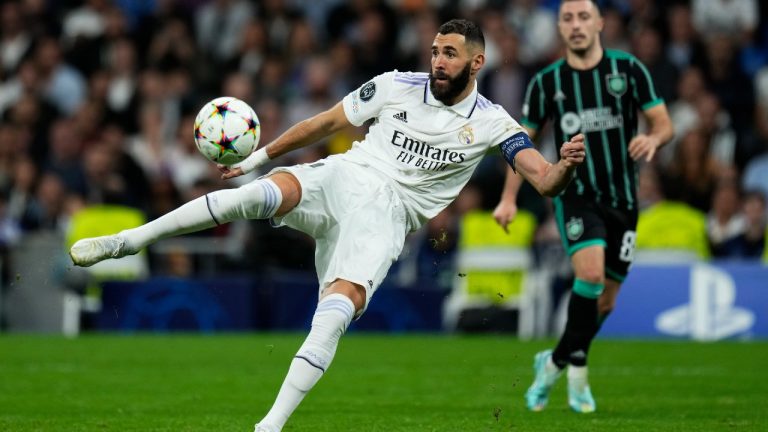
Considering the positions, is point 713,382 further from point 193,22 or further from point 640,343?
point 193,22

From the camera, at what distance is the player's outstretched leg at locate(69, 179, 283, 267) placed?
7398 millimetres

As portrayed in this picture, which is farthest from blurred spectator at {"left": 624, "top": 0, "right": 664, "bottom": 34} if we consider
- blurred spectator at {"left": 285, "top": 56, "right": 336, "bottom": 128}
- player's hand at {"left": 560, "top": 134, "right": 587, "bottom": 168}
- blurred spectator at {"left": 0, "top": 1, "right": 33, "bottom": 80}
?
player's hand at {"left": 560, "top": 134, "right": 587, "bottom": 168}

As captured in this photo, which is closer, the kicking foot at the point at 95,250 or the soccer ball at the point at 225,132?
the kicking foot at the point at 95,250

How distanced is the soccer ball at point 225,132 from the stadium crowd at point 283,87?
849cm

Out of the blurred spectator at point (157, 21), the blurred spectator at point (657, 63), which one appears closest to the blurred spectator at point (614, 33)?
the blurred spectator at point (657, 63)

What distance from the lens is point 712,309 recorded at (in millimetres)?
16062

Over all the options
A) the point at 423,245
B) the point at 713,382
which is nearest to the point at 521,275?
the point at 423,245

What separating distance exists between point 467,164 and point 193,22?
14107mm

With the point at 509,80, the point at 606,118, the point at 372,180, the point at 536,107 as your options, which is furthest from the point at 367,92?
the point at 509,80

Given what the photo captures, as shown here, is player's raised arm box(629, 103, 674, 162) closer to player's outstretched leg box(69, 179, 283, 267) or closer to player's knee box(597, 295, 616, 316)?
player's knee box(597, 295, 616, 316)

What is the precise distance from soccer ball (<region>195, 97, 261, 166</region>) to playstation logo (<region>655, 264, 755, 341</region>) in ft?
30.3

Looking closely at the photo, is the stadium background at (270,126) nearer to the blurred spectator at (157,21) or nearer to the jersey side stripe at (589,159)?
the blurred spectator at (157,21)

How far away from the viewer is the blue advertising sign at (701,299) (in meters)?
15.9

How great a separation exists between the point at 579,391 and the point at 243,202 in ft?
10.5
